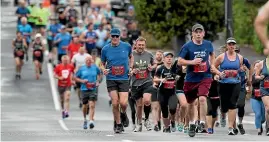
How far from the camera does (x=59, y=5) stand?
4997 centimetres

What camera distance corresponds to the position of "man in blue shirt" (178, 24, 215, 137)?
16625mm

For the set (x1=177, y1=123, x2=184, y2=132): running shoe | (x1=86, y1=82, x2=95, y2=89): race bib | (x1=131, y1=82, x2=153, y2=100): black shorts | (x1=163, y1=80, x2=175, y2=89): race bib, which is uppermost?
(x1=86, y1=82, x2=95, y2=89): race bib

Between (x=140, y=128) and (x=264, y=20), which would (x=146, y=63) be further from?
(x=264, y=20)

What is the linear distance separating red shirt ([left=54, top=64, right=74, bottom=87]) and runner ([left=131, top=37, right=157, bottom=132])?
24.3ft

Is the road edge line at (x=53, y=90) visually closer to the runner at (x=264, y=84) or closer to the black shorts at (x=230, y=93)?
the runner at (x=264, y=84)

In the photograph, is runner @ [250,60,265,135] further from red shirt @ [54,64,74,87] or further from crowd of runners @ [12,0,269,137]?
red shirt @ [54,64,74,87]

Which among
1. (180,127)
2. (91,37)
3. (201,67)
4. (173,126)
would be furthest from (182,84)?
(91,37)

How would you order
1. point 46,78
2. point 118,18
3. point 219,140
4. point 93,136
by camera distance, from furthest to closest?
1. point 118,18
2. point 46,78
3. point 93,136
4. point 219,140

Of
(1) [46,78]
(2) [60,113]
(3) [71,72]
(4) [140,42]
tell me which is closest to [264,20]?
(4) [140,42]

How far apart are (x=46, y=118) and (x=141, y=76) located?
8.26 metres

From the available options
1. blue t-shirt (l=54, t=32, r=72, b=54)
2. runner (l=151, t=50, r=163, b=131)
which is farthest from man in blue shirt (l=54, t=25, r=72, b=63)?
runner (l=151, t=50, r=163, b=131)

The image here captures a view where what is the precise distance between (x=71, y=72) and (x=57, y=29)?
1055cm

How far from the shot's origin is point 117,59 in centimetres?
1781

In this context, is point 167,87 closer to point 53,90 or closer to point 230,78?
point 230,78
